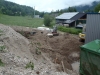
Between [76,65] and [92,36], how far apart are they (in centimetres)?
219

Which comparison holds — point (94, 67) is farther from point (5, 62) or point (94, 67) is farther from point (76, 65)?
point (5, 62)

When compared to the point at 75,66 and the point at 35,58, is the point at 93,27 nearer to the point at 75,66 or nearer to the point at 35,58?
the point at 75,66

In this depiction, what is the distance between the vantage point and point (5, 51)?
268 inches

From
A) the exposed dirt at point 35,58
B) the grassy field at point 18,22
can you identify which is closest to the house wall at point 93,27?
the exposed dirt at point 35,58

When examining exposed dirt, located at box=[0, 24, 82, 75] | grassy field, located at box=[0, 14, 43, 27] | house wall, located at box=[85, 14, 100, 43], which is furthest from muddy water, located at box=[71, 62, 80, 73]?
grassy field, located at box=[0, 14, 43, 27]

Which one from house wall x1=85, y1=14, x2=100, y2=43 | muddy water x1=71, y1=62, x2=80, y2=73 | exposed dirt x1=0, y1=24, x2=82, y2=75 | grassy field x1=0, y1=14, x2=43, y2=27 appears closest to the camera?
exposed dirt x1=0, y1=24, x2=82, y2=75

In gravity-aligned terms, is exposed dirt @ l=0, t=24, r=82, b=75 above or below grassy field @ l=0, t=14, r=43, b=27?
below

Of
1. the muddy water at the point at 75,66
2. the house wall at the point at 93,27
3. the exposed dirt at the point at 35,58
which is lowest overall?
the muddy water at the point at 75,66

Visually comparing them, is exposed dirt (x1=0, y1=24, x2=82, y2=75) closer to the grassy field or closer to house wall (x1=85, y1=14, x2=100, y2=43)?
house wall (x1=85, y1=14, x2=100, y2=43)

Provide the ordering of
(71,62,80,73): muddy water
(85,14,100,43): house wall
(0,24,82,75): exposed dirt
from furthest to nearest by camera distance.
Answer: (85,14,100,43): house wall < (71,62,80,73): muddy water < (0,24,82,75): exposed dirt

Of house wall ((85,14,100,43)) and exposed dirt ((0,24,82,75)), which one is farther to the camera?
house wall ((85,14,100,43))

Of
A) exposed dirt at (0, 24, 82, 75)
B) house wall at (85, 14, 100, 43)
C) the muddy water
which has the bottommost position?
the muddy water

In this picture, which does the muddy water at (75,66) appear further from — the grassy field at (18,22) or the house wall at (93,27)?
the grassy field at (18,22)

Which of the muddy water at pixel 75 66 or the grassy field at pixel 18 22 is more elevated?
the grassy field at pixel 18 22
